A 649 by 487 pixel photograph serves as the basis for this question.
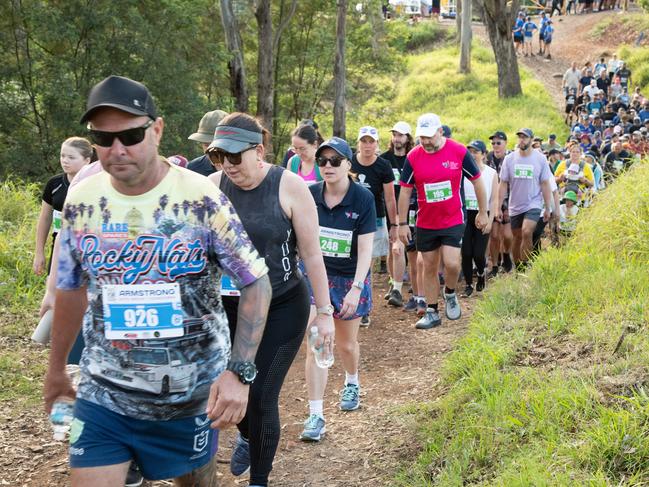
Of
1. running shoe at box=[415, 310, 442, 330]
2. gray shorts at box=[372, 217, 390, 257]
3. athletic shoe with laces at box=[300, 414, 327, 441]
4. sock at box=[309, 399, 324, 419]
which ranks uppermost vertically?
gray shorts at box=[372, 217, 390, 257]

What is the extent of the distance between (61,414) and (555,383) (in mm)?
2994

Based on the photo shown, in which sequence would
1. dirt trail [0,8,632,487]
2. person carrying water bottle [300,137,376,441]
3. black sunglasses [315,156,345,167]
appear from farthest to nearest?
black sunglasses [315,156,345,167] < person carrying water bottle [300,137,376,441] < dirt trail [0,8,632,487]

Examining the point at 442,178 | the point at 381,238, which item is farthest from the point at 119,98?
the point at 381,238

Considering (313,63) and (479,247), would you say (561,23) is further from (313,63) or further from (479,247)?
(479,247)

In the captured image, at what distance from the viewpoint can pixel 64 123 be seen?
52.0ft

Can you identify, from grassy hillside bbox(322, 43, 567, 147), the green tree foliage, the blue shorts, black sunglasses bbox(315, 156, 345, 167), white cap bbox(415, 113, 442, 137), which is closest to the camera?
the blue shorts

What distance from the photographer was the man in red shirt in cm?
839

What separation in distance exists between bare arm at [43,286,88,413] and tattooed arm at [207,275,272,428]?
68 centimetres

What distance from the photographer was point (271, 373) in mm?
4445

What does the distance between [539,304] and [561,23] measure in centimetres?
4441

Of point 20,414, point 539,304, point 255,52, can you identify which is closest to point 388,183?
point 539,304

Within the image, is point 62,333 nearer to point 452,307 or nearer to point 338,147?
point 338,147

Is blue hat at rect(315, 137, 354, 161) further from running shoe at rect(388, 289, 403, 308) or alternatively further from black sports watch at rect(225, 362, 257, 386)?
running shoe at rect(388, 289, 403, 308)

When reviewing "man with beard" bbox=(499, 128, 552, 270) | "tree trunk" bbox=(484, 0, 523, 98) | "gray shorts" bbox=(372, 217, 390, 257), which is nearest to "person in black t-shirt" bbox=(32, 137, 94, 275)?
"gray shorts" bbox=(372, 217, 390, 257)
